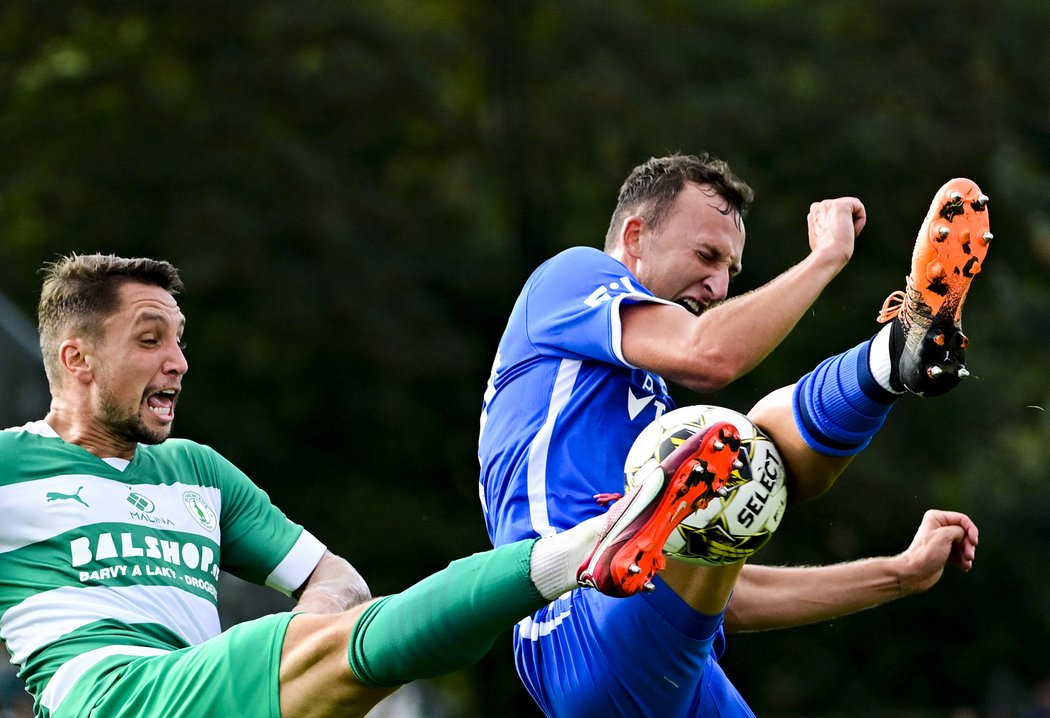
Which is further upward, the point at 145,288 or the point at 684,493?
the point at 145,288

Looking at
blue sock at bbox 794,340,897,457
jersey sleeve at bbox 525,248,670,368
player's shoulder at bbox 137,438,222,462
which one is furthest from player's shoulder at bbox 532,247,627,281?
player's shoulder at bbox 137,438,222,462

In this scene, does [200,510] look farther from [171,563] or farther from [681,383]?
[681,383]

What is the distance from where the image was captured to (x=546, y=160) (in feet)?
73.0

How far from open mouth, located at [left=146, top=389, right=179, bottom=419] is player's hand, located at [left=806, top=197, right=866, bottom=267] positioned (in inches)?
81.7

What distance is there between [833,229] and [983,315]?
18.0 m

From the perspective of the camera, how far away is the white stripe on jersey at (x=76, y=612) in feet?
15.5

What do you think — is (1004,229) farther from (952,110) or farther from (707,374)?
(707,374)

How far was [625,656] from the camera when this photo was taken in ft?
14.5

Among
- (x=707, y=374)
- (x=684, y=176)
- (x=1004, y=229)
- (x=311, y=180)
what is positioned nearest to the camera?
(x=707, y=374)

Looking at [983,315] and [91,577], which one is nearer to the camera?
[91,577]

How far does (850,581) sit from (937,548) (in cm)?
36

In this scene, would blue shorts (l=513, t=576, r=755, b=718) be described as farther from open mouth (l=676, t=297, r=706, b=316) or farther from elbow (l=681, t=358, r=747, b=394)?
open mouth (l=676, t=297, r=706, b=316)

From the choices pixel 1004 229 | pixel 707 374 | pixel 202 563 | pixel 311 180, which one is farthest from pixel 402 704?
pixel 1004 229

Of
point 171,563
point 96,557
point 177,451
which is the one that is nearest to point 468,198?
point 177,451
